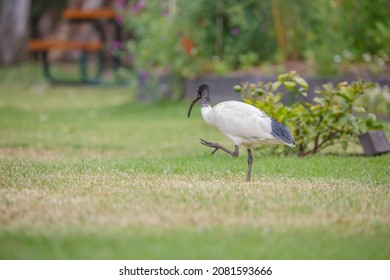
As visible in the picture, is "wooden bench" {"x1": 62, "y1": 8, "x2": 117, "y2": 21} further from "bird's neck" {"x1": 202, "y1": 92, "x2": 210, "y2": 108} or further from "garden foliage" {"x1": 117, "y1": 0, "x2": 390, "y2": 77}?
"bird's neck" {"x1": 202, "y1": 92, "x2": 210, "y2": 108}

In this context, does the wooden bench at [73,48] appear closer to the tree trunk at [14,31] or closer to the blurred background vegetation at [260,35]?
the tree trunk at [14,31]

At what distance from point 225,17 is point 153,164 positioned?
8.71 meters

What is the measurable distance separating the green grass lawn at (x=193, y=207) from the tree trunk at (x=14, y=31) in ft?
57.5

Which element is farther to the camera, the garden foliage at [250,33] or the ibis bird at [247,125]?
the garden foliage at [250,33]

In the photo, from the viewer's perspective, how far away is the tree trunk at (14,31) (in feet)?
88.6

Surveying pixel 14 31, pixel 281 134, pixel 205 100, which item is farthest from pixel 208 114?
pixel 14 31

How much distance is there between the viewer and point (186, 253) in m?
4.48

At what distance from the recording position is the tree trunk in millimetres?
27016

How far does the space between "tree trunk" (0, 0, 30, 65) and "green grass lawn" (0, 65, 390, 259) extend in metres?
17.5

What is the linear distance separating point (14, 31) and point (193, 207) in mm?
23014

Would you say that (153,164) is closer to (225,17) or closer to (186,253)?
(186,253)

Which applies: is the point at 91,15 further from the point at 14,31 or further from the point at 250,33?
the point at 250,33

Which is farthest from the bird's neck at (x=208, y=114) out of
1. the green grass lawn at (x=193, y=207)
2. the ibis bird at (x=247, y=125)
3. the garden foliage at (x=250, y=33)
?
the garden foliage at (x=250, y=33)

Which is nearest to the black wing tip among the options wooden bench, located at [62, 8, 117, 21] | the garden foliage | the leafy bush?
the leafy bush
